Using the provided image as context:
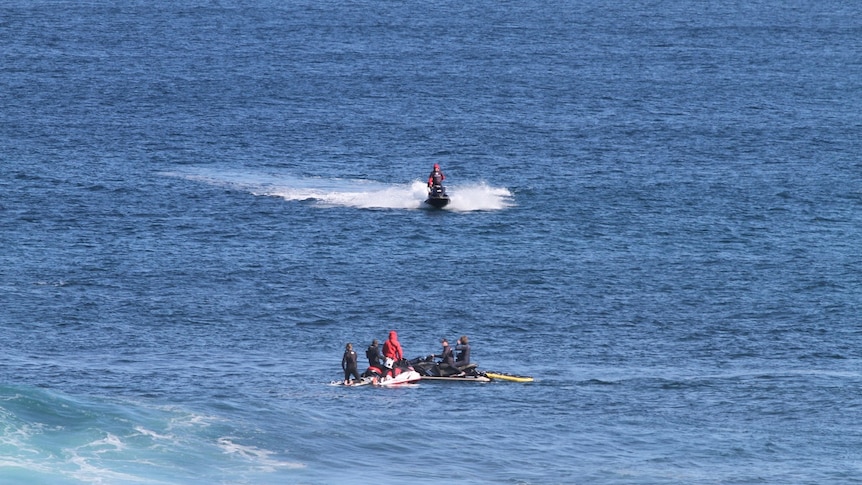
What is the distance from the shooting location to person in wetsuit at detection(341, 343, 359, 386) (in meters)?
68.1

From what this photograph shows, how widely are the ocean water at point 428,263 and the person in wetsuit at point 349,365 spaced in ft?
3.20

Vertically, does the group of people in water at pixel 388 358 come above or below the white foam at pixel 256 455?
above

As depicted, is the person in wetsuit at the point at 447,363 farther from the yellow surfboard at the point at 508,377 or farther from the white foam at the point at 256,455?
the white foam at the point at 256,455

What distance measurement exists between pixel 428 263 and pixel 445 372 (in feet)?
82.6

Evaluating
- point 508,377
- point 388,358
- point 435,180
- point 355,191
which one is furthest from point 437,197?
point 508,377

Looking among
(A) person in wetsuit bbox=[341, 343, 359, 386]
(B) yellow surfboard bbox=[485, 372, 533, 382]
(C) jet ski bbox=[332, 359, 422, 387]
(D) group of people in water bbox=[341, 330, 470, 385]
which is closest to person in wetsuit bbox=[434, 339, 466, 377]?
(D) group of people in water bbox=[341, 330, 470, 385]

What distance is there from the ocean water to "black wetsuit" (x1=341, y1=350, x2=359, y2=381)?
3.48 ft

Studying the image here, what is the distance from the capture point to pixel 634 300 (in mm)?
86625

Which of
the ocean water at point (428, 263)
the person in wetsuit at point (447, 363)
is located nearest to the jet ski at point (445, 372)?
the person in wetsuit at point (447, 363)

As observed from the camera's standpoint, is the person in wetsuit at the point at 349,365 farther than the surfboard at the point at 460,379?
No

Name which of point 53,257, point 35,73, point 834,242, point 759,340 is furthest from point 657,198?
point 35,73

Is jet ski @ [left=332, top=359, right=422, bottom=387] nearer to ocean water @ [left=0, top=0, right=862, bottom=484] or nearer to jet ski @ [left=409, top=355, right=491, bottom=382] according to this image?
jet ski @ [left=409, top=355, right=491, bottom=382]

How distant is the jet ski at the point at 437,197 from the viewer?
11000cm

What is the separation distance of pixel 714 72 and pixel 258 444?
4874 inches
